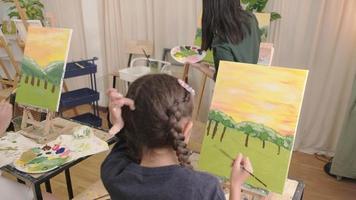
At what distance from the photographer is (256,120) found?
3.72 feet

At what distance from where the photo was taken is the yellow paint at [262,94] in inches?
42.6

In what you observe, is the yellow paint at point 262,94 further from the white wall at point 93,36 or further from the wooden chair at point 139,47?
the white wall at point 93,36

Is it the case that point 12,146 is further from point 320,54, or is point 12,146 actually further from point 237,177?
point 320,54

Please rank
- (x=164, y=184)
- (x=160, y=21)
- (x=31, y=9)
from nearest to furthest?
(x=164, y=184), (x=160, y=21), (x=31, y=9)

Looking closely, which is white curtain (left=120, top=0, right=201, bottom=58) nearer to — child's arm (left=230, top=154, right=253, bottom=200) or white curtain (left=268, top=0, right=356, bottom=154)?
white curtain (left=268, top=0, right=356, bottom=154)

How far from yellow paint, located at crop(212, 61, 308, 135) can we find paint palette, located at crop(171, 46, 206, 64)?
1.15 m

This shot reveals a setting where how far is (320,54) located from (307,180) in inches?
39.4

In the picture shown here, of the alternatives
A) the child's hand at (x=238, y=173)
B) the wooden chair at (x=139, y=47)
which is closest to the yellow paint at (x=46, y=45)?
the child's hand at (x=238, y=173)

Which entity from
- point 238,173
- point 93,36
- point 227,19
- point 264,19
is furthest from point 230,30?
point 93,36

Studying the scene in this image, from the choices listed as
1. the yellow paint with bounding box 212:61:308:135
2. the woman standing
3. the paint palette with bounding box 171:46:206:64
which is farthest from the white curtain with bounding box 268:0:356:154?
the yellow paint with bounding box 212:61:308:135

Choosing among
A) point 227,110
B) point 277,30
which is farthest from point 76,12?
point 227,110

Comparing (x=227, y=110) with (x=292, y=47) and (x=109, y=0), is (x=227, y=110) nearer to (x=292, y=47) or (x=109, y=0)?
(x=292, y=47)

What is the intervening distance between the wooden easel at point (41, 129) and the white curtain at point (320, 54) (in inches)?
73.2

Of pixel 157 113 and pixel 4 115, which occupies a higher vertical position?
pixel 157 113
